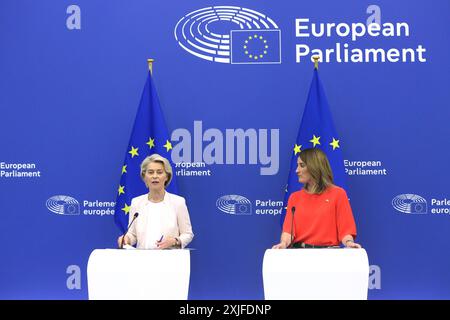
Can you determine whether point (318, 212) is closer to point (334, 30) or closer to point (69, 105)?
point (334, 30)

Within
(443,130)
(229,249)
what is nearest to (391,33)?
(443,130)

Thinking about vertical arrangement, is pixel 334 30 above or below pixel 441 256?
above

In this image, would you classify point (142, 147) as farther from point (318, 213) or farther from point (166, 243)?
point (318, 213)

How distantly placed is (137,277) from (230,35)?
250 centimetres

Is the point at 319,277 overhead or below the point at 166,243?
below

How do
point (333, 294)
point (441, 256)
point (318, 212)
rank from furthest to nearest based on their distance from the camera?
point (441, 256)
point (318, 212)
point (333, 294)

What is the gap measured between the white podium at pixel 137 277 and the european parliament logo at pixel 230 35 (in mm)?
2254

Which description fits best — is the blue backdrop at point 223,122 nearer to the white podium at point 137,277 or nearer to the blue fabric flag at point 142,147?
the blue fabric flag at point 142,147

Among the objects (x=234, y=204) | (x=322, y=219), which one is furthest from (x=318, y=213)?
(x=234, y=204)

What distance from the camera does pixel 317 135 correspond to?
518cm

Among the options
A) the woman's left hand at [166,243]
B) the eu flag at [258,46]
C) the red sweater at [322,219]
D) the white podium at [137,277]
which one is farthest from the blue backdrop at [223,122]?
the white podium at [137,277]

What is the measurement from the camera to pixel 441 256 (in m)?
5.33

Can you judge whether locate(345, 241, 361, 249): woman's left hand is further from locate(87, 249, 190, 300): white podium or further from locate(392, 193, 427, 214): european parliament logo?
locate(392, 193, 427, 214): european parliament logo

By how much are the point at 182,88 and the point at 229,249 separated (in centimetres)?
136
